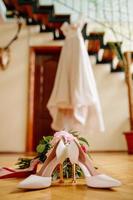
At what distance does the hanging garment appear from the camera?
10.2 ft

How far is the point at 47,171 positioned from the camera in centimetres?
112

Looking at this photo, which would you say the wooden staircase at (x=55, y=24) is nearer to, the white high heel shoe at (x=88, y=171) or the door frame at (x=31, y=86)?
the door frame at (x=31, y=86)

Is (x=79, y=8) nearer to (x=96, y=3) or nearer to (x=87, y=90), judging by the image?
(x=96, y=3)

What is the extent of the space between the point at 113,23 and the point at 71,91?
2.01 meters

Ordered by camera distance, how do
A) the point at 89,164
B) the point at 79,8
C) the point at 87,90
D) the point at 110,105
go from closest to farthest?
the point at 89,164, the point at 87,90, the point at 110,105, the point at 79,8

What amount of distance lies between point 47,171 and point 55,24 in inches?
131

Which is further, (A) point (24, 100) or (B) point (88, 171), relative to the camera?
(A) point (24, 100)

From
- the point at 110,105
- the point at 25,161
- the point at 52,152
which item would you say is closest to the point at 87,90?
the point at 110,105

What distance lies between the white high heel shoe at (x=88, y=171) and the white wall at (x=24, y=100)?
126 inches

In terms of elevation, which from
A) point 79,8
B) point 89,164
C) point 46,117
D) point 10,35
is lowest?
point 46,117

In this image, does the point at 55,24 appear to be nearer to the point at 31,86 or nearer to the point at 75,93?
the point at 31,86

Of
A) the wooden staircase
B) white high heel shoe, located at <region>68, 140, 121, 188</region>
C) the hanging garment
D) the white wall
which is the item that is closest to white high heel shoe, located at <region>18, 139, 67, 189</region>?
white high heel shoe, located at <region>68, 140, 121, 188</region>

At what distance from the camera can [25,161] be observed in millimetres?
1564

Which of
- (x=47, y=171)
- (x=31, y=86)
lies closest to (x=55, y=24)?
(x=31, y=86)
